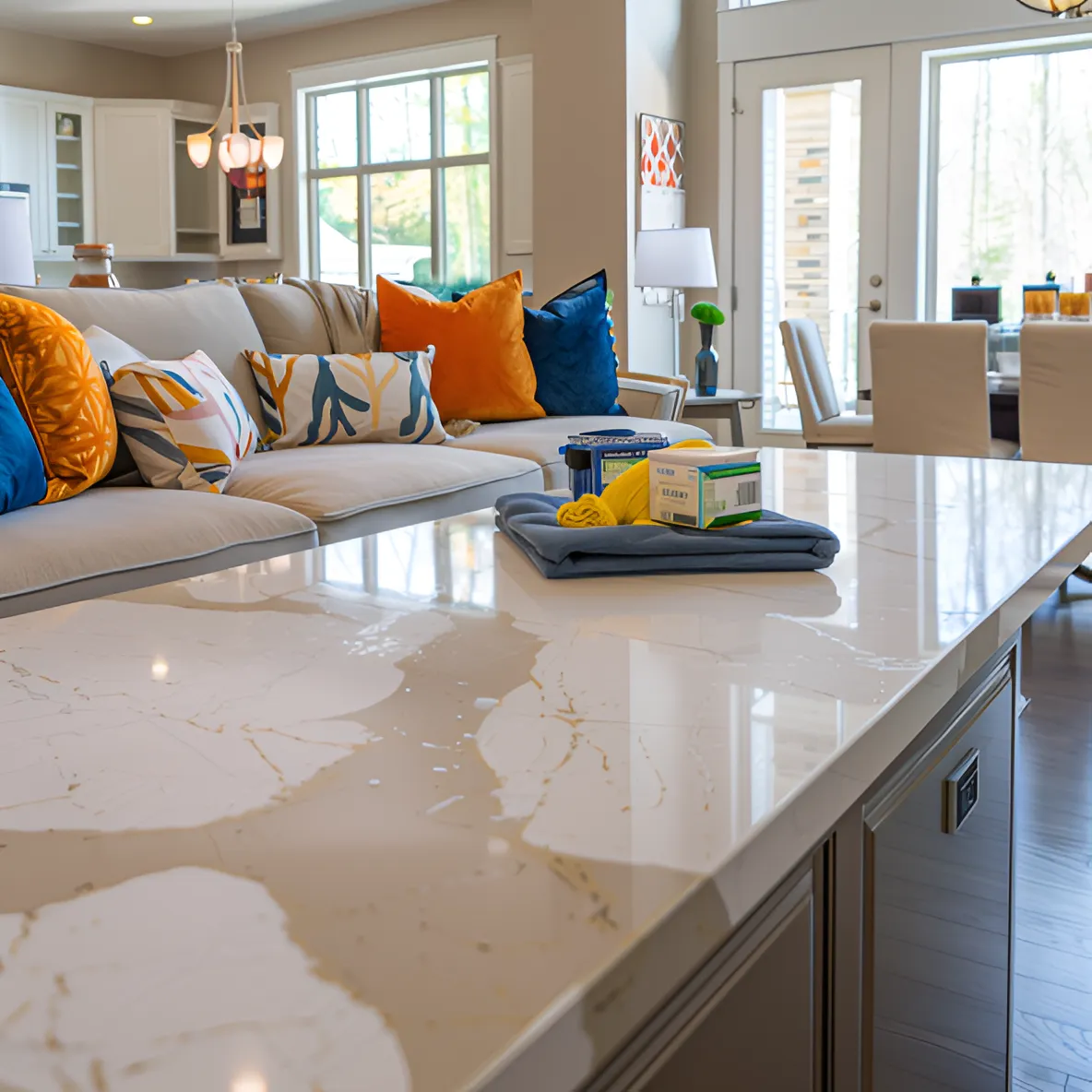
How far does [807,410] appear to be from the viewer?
4.70m

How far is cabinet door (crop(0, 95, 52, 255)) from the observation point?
8.02 m

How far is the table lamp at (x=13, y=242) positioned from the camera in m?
2.95

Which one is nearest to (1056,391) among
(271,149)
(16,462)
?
(16,462)

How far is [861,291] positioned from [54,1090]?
6.42 meters

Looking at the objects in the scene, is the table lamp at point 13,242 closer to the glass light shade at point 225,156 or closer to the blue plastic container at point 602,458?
the blue plastic container at point 602,458

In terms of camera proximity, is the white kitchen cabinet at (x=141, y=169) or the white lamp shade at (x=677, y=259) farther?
the white kitchen cabinet at (x=141, y=169)

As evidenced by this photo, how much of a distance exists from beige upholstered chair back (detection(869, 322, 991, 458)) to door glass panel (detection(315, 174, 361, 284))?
17.2ft

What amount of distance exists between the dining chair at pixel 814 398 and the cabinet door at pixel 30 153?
5.74 metres

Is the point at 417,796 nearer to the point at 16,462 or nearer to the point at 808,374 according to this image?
the point at 16,462

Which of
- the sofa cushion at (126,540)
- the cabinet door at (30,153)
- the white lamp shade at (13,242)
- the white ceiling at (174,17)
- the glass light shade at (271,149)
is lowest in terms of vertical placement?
the sofa cushion at (126,540)

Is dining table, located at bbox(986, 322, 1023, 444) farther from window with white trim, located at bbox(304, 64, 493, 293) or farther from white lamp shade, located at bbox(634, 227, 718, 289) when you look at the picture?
window with white trim, located at bbox(304, 64, 493, 293)

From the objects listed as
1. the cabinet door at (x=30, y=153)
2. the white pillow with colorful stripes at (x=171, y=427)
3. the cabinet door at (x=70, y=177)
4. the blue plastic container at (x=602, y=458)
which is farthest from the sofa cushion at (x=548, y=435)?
the cabinet door at (x=70, y=177)

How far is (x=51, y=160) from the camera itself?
834cm

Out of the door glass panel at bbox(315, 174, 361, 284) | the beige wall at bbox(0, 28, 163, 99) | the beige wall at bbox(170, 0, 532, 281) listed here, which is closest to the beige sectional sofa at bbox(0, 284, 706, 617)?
the beige wall at bbox(170, 0, 532, 281)
